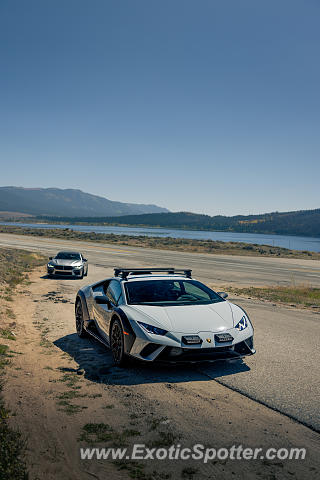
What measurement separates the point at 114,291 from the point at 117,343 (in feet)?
4.03

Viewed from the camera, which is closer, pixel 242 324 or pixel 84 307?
pixel 242 324

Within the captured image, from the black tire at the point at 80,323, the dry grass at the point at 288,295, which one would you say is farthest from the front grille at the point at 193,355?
the dry grass at the point at 288,295

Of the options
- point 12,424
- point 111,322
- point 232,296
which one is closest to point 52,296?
point 232,296

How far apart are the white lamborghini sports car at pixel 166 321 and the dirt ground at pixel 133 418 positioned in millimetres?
457

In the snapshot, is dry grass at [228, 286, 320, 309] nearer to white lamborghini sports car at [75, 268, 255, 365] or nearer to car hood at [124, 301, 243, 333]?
white lamborghini sports car at [75, 268, 255, 365]

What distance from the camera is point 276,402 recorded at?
5.27m

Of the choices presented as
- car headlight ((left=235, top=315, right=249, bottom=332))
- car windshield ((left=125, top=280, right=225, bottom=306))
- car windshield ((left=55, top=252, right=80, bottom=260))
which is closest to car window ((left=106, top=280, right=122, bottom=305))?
car windshield ((left=125, top=280, right=225, bottom=306))

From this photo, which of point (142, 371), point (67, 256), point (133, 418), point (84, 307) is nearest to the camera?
point (133, 418)

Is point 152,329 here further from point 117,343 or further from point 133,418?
point 133,418

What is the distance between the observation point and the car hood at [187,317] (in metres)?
6.19

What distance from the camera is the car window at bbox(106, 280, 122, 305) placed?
743 cm

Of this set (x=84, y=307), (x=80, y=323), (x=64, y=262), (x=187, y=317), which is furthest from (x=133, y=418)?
(x=64, y=262)

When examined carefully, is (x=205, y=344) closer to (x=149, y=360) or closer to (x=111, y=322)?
(x=149, y=360)

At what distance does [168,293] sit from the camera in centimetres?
759
